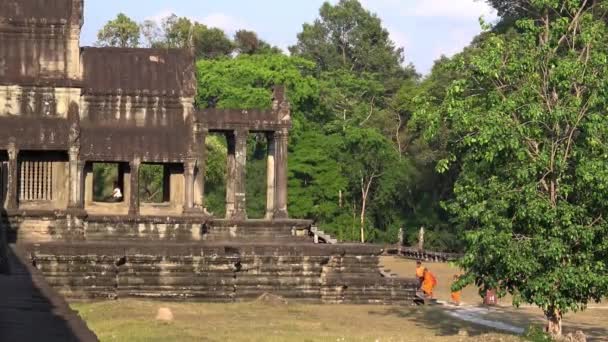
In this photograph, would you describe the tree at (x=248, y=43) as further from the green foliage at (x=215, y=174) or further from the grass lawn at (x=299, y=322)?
the grass lawn at (x=299, y=322)

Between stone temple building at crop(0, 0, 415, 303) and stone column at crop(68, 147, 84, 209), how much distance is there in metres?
0.03

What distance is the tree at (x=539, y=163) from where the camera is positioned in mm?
23562

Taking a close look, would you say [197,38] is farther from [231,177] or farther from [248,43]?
[231,177]

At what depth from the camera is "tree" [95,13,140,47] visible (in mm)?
83438

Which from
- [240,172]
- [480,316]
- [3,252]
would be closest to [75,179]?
[240,172]

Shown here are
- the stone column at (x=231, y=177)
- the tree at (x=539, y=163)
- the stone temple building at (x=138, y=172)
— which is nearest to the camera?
the tree at (x=539, y=163)

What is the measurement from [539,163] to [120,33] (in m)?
62.5

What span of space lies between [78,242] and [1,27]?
21.7ft

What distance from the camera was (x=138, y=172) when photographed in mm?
36906

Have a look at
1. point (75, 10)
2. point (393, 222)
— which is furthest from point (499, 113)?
point (393, 222)

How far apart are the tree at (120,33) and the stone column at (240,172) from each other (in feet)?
151

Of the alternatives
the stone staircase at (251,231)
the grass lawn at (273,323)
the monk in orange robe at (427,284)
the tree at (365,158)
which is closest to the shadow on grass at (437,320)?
the grass lawn at (273,323)

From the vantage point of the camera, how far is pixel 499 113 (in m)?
24.1

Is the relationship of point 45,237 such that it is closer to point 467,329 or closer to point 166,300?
point 166,300
